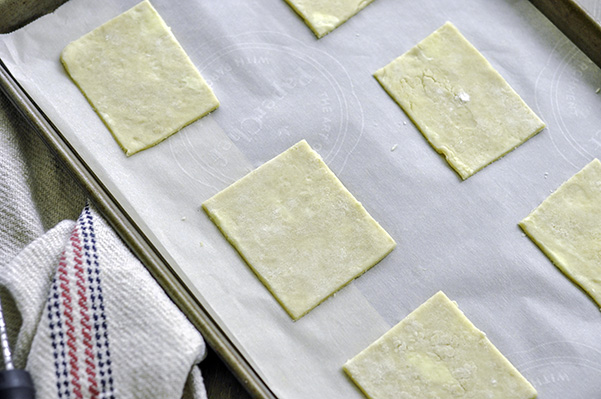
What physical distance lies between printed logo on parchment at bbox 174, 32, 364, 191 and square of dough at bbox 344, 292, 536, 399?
34cm

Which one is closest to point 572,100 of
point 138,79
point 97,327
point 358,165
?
point 358,165

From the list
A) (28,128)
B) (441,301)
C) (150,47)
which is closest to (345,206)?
(441,301)

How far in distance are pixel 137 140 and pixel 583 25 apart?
3.00ft

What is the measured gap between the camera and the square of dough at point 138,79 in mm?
1292

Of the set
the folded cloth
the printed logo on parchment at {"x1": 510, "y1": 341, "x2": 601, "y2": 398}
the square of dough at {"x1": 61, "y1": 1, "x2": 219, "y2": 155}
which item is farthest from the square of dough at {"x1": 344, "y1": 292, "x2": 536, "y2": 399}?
the square of dough at {"x1": 61, "y1": 1, "x2": 219, "y2": 155}

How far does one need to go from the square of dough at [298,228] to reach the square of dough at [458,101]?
0.72 feet

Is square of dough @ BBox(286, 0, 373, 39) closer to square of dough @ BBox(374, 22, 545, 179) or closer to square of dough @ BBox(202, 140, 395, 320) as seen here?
square of dough @ BBox(374, 22, 545, 179)

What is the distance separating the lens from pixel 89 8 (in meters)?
1.39

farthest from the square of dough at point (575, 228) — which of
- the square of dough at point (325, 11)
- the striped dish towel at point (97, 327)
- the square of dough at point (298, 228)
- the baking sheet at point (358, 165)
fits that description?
the striped dish towel at point (97, 327)

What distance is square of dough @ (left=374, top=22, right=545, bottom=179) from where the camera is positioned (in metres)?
1.30

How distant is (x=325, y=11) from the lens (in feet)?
4.58

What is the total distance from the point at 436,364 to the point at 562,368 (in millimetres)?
224

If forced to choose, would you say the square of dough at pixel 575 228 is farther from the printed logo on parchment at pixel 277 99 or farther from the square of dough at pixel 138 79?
the square of dough at pixel 138 79

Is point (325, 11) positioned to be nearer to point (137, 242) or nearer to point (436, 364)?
point (137, 242)
